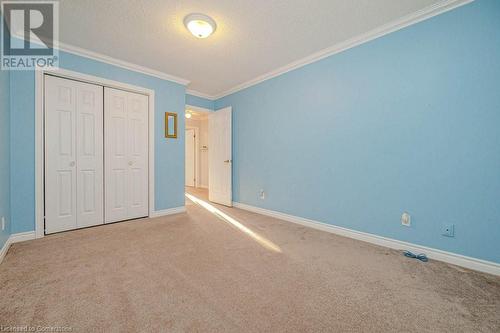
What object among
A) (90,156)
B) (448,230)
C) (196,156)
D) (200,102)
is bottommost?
(448,230)

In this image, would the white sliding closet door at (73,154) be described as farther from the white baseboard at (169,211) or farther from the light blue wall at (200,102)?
the light blue wall at (200,102)

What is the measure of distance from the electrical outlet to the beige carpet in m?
0.32

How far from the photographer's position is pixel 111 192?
3271 millimetres

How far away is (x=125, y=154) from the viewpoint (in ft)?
11.1

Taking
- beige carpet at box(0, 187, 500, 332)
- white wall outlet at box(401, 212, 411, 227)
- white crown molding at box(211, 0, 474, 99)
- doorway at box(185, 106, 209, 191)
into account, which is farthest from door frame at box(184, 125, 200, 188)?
white wall outlet at box(401, 212, 411, 227)

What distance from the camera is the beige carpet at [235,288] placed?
4.32 ft

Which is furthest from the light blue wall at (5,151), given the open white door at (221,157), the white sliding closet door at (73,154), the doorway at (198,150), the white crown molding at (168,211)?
the doorway at (198,150)

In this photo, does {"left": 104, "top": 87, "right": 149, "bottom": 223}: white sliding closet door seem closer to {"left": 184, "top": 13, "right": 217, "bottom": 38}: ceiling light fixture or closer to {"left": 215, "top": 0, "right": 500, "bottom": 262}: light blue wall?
{"left": 184, "top": 13, "right": 217, "bottom": 38}: ceiling light fixture

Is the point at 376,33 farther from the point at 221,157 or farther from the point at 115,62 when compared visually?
the point at 115,62

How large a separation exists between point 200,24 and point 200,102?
263cm

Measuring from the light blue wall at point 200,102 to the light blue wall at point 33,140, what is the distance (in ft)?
2.02

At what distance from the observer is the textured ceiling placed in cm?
210

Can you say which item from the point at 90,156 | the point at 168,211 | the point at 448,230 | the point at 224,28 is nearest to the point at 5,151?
the point at 90,156

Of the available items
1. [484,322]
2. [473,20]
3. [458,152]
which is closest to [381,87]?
[473,20]
